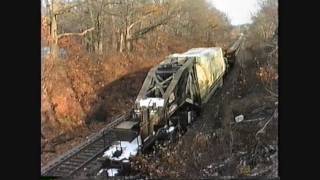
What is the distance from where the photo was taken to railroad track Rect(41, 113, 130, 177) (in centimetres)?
512

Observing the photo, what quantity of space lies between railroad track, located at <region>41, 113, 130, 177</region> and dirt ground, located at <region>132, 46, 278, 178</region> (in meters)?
0.35

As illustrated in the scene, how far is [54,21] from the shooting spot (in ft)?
17.0

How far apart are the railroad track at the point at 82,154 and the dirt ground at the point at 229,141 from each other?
0.35m

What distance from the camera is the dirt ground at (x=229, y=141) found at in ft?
16.3

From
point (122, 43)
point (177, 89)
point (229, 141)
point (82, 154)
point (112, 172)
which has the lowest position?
point (112, 172)

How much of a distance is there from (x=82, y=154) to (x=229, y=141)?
1275 mm

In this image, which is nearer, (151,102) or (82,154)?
(151,102)

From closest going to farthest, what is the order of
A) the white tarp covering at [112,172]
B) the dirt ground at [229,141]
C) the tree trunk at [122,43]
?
the dirt ground at [229,141] → the white tarp covering at [112,172] → the tree trunk at [122,43]

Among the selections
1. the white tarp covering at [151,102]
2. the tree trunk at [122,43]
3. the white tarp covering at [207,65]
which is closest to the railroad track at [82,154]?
the white tarp covering at [151,102]

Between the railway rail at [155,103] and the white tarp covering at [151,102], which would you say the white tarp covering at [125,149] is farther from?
the white tarp covering at [151,102]

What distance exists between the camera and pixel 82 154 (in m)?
5.14

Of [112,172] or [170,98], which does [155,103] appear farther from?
[112,172]

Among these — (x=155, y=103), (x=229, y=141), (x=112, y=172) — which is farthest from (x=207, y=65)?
(x=112, y=172)

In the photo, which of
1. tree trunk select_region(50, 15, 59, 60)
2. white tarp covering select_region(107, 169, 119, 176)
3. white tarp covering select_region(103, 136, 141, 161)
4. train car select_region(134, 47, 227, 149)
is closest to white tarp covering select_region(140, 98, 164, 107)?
train car select_region(134, 47, 227, 149)
